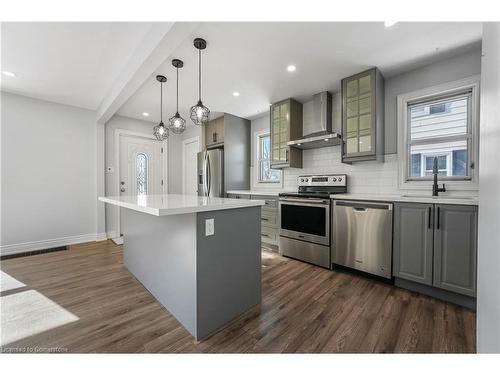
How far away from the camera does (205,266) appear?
1.45 meters

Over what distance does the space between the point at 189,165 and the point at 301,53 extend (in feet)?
12.6

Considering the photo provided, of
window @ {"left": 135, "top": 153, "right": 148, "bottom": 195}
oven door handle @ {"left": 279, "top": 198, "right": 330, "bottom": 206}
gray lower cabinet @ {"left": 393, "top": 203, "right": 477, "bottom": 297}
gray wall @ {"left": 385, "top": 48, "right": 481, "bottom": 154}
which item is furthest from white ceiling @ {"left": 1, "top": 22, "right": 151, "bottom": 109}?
gray lower cabinet @ {"left": 393, "top": 203, "right": 477, "bottom": 297}

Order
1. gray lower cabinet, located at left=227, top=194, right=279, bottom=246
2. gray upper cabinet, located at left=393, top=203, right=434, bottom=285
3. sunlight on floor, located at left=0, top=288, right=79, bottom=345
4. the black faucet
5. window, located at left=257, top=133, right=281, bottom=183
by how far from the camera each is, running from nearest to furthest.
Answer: sunlight on floor, located at left=0, top=288, right=79, bottom=345 → gray upper cabinet, located at left=393, top=203, right=434, bottom=285 → the black faucet → gray lower cabinet, located at left=227, top=194, right=279, bottom=246 → window, located at left=257, top=133, right=281, bottom=183

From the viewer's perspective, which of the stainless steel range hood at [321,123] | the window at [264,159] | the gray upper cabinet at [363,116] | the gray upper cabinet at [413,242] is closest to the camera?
the gray upper cabinet at [413,242]

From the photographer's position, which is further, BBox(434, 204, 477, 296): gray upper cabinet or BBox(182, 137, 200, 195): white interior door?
BBox(182, 137, 200, 195): white interior door

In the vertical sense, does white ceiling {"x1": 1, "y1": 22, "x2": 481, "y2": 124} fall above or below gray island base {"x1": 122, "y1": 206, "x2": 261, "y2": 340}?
above

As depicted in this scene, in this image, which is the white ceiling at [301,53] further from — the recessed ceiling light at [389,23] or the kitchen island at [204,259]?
the kitchen island at [204,259]

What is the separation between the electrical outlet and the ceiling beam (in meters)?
1.44

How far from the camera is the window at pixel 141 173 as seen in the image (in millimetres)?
4660

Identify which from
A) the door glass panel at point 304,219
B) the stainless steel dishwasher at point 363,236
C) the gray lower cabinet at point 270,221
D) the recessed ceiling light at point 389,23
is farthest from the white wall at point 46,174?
the recessed ceiling light at point 389,23

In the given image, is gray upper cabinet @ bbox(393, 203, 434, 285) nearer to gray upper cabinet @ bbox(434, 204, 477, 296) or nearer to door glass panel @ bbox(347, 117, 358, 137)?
gray upper cabinet @ bbox(434, 204, 477, 296)

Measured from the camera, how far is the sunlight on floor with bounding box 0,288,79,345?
4.91ft

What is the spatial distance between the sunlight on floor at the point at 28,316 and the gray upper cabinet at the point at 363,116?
3310mm
